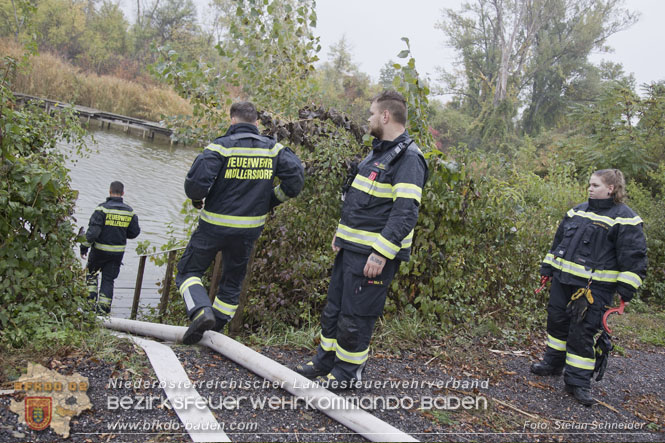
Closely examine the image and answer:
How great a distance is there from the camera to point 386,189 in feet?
10.8

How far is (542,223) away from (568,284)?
3.17 metres

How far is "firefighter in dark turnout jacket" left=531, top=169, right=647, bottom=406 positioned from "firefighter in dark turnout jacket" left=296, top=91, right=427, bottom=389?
1659 mm

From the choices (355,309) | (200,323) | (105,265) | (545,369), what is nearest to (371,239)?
(355,309)

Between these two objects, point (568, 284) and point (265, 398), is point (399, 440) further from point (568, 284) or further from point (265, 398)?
point (568, 284)

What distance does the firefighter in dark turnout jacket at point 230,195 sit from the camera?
370 cm

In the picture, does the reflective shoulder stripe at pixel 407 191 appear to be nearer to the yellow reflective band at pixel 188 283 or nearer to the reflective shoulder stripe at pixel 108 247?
the yellow reflective band at pixel 188 283

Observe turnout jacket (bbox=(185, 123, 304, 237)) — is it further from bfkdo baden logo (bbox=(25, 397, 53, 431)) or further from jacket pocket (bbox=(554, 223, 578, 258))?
jacket pocket (bbox=(554, 223, 578, 258))

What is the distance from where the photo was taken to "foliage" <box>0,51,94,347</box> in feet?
11.0

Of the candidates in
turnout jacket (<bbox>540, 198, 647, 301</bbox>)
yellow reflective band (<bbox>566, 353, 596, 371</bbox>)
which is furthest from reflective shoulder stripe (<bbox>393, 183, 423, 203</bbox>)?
yellow reflective band (<bbox>566, 353, 596, 371</bbox>)

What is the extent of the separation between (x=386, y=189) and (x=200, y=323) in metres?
1.72

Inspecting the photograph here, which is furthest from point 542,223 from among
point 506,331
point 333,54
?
point 333,54

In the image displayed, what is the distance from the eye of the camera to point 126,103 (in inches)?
1142

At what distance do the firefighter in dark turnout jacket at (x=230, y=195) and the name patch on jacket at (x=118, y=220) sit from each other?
363 centimetres

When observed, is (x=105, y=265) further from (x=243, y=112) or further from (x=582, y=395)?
(x=582, y=395)
